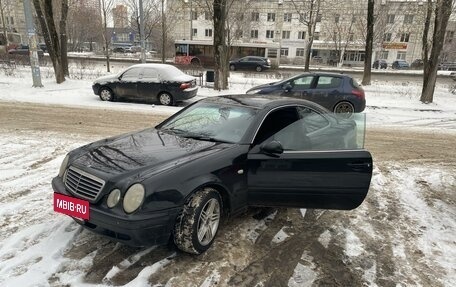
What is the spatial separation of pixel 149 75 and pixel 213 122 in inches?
379

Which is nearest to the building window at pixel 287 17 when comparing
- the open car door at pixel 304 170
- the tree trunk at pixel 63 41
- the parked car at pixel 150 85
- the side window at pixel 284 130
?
the tree trunk at pixel 63 41

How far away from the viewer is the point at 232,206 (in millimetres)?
3619

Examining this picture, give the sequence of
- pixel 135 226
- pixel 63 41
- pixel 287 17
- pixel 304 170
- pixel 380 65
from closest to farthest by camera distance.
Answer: pixel 135 226 < pixel 304 170 < pixel 63 41 < pixel 380 65 < pixel 287 17

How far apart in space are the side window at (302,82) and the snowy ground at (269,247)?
5.92m

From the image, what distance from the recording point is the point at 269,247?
370 centimetres

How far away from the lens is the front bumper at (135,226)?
294 centimetres

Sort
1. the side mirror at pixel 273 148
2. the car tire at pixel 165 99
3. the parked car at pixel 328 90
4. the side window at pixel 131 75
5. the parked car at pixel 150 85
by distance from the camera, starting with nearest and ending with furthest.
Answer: the side mirror at pixel 273 148, the parked car at pixel 328 90, the parked car at pixel 150 85, the car tire at pixel 165 99, the side window at pixel 131 75

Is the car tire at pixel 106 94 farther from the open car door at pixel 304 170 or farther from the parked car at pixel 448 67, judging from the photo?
the parked car at pixel 448 67

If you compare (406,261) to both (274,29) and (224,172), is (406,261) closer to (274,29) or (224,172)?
(224,172)

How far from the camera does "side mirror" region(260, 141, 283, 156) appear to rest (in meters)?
3.65

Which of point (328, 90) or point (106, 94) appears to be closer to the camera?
point (328, 90)

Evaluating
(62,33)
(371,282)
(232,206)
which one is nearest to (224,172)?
(232,206)

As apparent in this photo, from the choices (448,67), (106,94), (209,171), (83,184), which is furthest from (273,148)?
(448,67)

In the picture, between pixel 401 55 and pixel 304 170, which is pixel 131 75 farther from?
pixel 401 55
